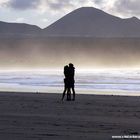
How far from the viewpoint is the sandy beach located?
12.9 m

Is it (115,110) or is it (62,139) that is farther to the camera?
(115,110)

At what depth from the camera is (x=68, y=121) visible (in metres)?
15.4

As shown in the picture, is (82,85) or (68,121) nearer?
(68,121)

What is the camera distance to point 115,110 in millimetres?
19172

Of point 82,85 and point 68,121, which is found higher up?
point 82,85

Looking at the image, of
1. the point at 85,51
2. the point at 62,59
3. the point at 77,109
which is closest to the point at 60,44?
the point at 85,51

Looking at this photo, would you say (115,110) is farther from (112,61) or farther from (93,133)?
(112,61)

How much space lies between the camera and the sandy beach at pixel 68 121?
1288 cm

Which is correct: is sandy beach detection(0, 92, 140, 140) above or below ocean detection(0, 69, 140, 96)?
below

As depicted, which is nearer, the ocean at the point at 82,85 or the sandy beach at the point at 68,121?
the sandy beach at the point at 68,121

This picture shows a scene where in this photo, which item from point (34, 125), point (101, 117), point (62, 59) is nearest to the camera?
point (34, 125)

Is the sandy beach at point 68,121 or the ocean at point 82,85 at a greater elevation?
the ocean at point 82,85

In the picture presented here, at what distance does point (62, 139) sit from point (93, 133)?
1155 millimetres

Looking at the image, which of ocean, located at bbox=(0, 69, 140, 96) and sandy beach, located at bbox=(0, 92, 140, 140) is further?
ocean, located at bbox=(0, 69, 140, 96)
